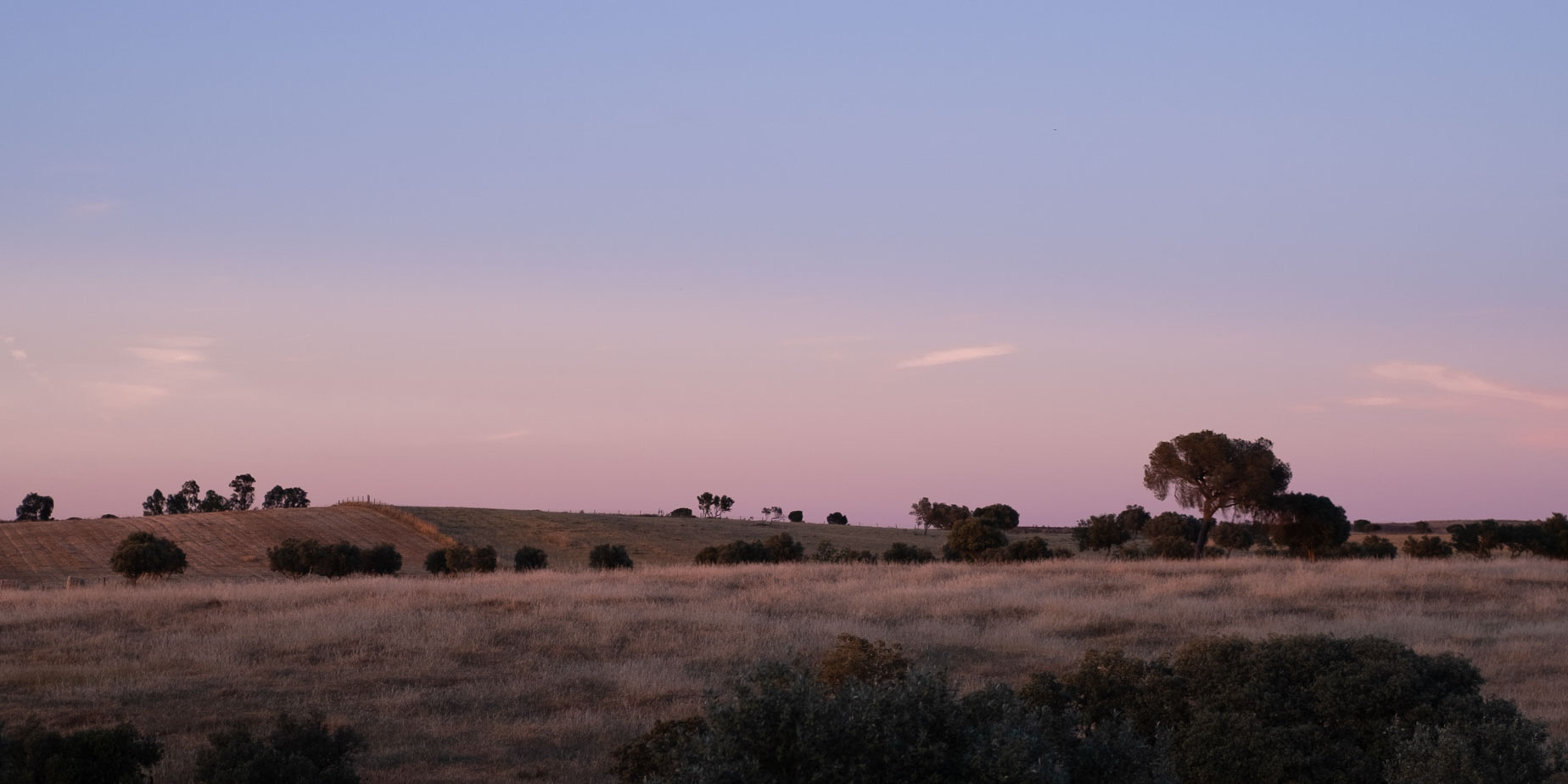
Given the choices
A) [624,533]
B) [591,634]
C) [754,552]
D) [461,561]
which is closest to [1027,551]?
[754,552]

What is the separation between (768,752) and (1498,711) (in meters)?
7.59

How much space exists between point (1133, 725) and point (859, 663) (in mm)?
3067

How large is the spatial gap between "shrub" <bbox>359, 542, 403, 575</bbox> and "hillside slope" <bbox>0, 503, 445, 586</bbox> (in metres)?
5.07

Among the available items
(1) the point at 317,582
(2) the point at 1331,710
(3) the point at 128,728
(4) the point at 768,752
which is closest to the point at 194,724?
(3) the point at 128,728

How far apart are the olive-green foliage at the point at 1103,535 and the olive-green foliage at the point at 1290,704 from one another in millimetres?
46260

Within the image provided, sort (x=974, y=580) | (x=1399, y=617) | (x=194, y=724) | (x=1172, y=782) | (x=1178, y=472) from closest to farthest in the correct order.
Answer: (x=1172, y=782) < (x=194, y=724) < (x=1399, y=617) < (x=974, y=580) < (x=1178, y=472)

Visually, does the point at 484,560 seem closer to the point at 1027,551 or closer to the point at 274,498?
the point at 1027,551

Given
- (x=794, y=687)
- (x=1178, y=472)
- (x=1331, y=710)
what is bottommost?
(x=1331, y=710)

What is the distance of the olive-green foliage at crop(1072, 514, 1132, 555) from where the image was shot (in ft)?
188

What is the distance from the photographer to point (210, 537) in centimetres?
6838

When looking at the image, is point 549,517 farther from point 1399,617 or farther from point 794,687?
point 794,687

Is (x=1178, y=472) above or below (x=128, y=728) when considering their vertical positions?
above

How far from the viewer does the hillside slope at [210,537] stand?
56.3 m

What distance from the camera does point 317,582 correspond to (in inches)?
1208
